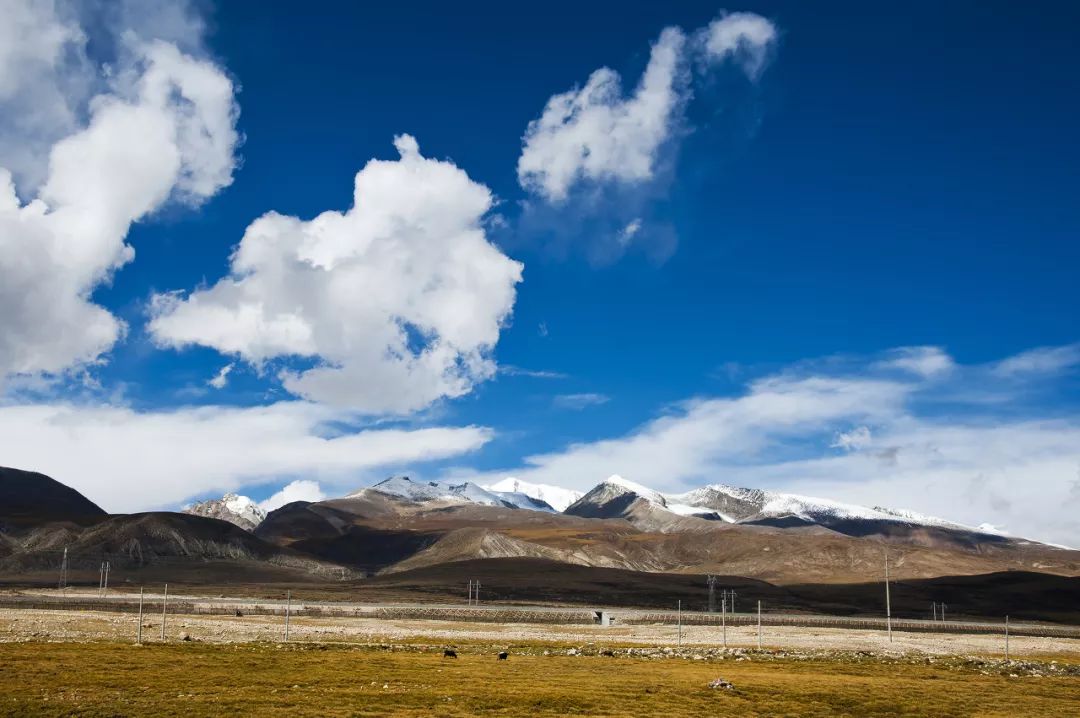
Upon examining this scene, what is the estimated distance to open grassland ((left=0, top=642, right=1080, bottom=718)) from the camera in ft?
121

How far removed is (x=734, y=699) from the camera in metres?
43.2

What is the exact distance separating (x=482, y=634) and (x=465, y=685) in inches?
2251

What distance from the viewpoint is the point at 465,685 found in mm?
45688

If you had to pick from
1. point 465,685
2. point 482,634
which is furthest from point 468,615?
point 465,685

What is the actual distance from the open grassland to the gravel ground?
1965 cm

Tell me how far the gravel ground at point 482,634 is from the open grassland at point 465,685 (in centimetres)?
1965

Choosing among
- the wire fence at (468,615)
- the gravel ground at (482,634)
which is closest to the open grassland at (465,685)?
the gravel ground at (482,634)

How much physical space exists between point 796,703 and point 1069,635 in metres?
124

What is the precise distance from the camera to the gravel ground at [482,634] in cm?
8194

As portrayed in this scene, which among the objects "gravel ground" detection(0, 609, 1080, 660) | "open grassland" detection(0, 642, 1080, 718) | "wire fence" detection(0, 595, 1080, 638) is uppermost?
"open grassland" detection(0, 642, 1080, 718)

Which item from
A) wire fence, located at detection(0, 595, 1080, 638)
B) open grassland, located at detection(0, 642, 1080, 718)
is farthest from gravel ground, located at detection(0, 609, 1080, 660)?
open grassland, located at detection(0, 642, 1080, 718)

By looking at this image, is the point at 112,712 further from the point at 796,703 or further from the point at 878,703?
the point at 878,703

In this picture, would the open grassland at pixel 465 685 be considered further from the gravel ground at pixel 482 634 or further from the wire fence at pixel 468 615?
the wire fence at pixel 468 615

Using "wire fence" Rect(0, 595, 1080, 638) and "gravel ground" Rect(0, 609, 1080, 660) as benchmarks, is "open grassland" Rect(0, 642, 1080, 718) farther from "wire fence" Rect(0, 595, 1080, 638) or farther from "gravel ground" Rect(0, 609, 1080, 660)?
"wire fence" Rect(0, 595, 1080, 638)
